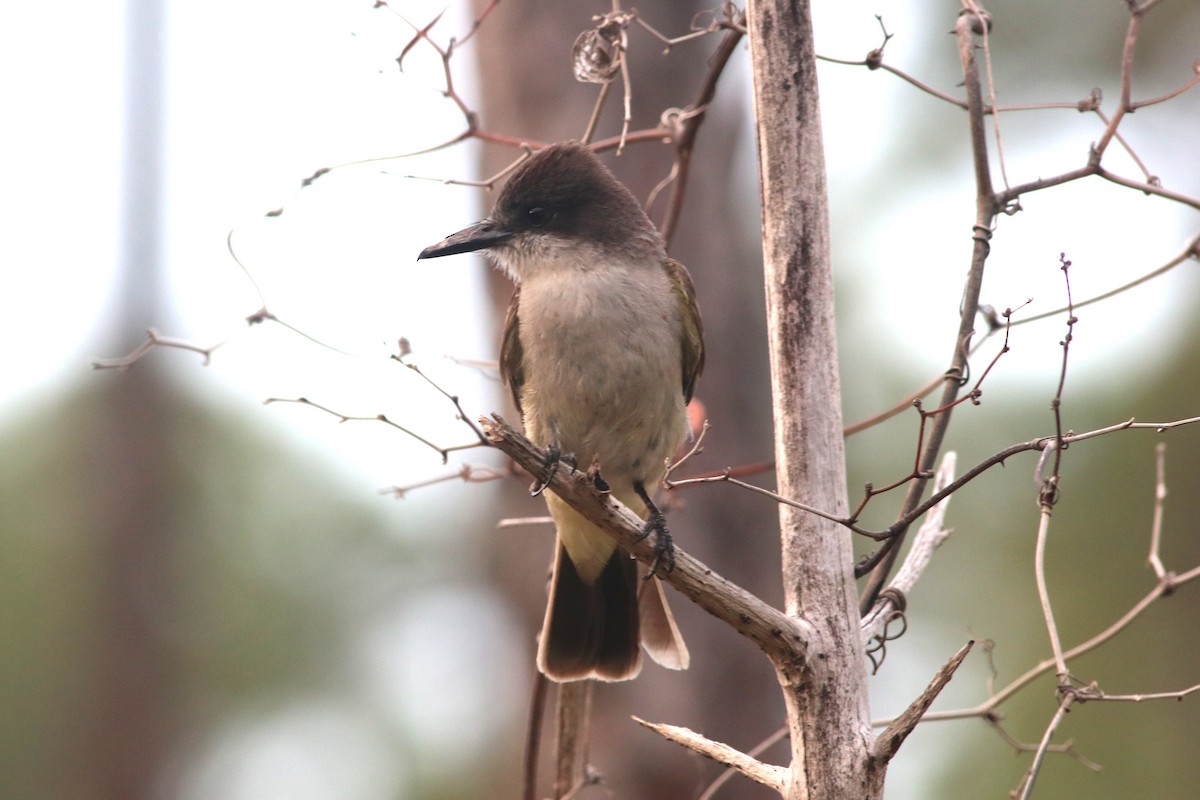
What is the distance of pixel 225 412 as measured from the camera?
10883 mm

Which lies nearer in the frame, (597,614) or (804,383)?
(804,383)

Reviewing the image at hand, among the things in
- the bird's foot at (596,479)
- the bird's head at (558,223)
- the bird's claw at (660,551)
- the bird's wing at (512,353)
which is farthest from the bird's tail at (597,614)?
the bird's foot at (596,479)

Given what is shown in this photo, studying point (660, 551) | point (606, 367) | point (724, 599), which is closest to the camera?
point (724, 599)

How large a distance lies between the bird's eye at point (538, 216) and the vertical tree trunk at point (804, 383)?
1324mm

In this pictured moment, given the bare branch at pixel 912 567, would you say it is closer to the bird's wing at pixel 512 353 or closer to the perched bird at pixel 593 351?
the perched bird at pixel 593 351

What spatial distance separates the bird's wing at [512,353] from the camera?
12.3 ft

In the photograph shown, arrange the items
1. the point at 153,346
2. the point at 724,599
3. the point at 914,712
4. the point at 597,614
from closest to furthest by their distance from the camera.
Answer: the point at 914,712
the point at 724,599
the point at 153,346
the point at 597,614

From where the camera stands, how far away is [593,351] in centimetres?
348

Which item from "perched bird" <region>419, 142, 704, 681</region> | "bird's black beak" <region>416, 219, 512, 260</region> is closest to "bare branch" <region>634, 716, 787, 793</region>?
"perched bird" <region>419, 142, 704, 681</region>

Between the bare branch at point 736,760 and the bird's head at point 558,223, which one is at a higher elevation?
the bird's head at point 558,223

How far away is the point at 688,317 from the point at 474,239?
0.74 m

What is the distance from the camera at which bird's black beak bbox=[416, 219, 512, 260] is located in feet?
12.0

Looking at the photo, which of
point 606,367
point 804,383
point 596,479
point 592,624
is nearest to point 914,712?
point 804,383

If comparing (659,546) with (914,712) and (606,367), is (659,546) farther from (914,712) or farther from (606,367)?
(606,367)
